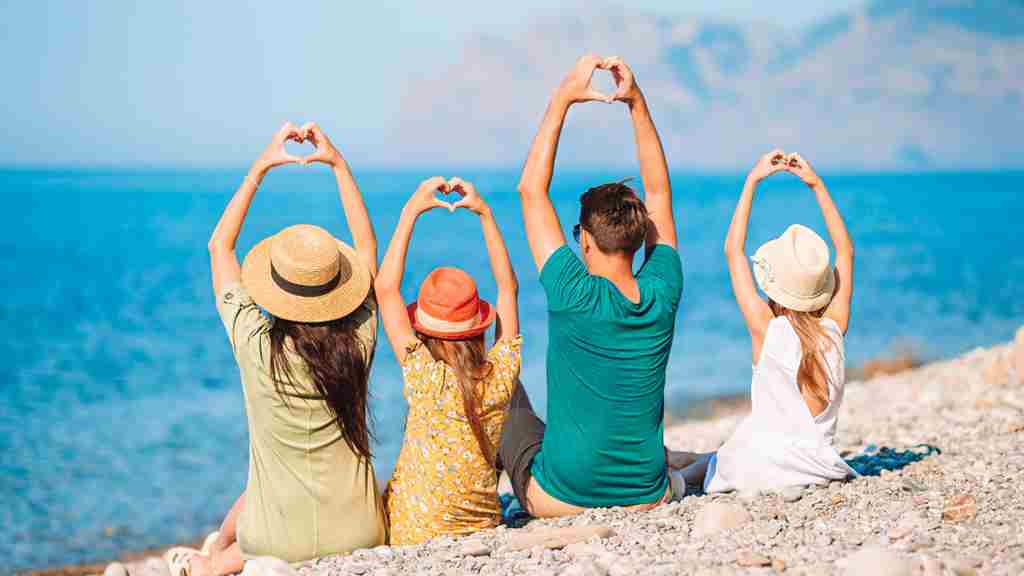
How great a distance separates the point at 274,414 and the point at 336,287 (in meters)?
0.63

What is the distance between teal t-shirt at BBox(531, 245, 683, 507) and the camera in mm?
4812

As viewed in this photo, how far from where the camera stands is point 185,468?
12.5 meters

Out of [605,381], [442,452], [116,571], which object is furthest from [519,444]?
[116,571]

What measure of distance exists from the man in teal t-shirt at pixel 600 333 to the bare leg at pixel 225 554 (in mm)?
1354

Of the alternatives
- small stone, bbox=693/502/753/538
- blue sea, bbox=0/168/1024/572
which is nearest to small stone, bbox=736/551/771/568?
small stone, bbox=693/502/753/538

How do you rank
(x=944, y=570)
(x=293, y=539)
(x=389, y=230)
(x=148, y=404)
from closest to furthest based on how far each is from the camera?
(x=944, y=570) → (x=293, y=539) → (x=148, y=404) → (x=389, y=230)

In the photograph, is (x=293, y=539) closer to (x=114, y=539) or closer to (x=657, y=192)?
(x=657, y=192)

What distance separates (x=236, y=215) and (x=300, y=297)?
634 mm

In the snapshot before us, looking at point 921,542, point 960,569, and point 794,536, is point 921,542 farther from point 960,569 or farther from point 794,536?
point 794,536

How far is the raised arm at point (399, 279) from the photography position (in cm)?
495

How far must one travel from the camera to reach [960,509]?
468 centimetres

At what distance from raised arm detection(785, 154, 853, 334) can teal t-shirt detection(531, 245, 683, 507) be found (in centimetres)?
92

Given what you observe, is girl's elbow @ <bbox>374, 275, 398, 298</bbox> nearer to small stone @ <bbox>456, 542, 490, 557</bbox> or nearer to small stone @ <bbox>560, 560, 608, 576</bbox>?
small stone @ <bbox>456, 542, 490, 557</bbox>

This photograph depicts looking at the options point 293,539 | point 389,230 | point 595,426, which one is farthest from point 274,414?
point 389,230
